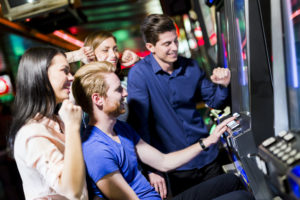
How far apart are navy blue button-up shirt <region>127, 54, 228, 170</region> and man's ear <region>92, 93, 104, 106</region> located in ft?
1.51

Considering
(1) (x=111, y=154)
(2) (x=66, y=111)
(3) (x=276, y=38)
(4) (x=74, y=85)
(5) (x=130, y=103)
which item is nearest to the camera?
(3) (x=276, y=38)

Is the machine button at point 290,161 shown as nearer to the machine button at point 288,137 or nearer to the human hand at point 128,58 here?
the machine button at point 288,137

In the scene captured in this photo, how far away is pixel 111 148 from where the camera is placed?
1.31m

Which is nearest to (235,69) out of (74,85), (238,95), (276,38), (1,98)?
(238,95)

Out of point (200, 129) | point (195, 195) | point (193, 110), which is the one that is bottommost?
point (195, 195)

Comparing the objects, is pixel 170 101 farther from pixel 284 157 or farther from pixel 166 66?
pixel 284 157

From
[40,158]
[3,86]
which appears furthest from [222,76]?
[3,86]

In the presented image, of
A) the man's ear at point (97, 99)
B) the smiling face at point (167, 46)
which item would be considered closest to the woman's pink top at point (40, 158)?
the man's ear at point (97, 99)

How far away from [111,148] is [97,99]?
234mm

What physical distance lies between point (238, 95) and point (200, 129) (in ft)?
1.67

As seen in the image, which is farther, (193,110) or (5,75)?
(5,75)

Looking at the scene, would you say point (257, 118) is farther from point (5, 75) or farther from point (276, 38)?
point (5, 75)

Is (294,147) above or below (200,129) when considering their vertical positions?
above

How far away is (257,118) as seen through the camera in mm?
1155
